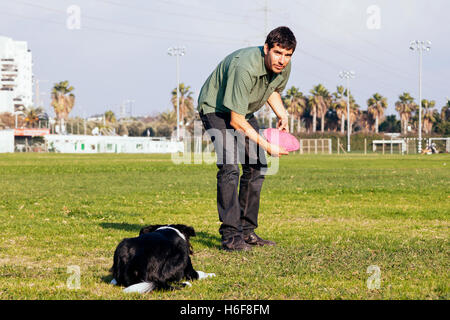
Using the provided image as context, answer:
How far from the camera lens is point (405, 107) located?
113125 millimetres

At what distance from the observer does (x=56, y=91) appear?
107625 millimetres

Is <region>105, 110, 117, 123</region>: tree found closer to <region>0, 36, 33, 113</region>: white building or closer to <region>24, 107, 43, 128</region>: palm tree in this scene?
<region>24, 107, 43, 128</region>: palm tree

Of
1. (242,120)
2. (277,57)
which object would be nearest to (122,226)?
(242,120)

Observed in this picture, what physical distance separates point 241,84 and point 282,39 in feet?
1.93

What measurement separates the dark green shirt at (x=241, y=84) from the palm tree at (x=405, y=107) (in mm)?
112607

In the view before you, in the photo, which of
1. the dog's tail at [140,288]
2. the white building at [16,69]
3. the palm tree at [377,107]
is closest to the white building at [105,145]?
the palm tree at [377,107]

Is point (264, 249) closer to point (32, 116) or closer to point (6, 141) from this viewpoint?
point (6, 141)

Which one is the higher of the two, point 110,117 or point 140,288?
point 110,117

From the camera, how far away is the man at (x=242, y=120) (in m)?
5.70

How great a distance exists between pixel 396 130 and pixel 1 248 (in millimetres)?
123276

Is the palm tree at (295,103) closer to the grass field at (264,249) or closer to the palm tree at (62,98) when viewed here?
the palm tree at (62,98)
